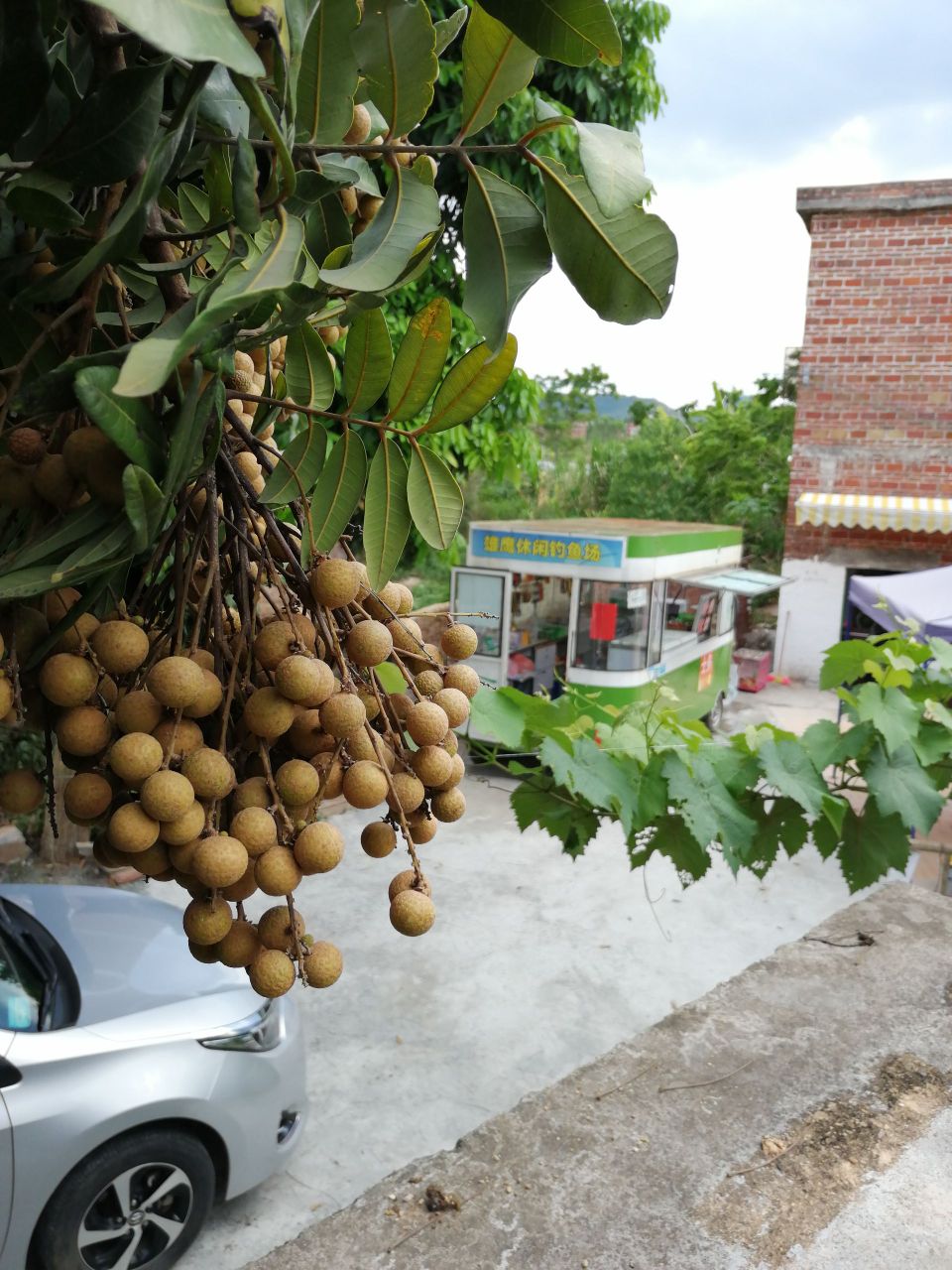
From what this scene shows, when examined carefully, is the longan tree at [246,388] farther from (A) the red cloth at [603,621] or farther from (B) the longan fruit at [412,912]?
(A) the red cloth at [603,621]

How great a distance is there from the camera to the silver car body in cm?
275

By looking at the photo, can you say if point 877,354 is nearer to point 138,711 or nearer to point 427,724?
point 427,724

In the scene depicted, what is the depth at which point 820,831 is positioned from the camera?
230 cm

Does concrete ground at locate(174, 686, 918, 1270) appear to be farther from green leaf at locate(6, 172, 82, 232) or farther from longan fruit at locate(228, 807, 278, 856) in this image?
green leaf at locate(6, 172, 82, 232)

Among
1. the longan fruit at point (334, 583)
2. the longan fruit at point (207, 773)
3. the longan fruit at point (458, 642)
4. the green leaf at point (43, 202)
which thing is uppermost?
the green leaf at point (43, 202)

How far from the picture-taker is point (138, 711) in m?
0.65

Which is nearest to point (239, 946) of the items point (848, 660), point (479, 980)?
point (848, 660)

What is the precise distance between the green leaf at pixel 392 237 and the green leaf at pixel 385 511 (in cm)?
17

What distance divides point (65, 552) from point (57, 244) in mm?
208

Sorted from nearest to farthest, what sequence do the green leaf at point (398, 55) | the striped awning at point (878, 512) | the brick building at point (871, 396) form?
the green leaf at point (398, 55)
the striped awning at point (878, 512)
the brick building at point (871, 396)

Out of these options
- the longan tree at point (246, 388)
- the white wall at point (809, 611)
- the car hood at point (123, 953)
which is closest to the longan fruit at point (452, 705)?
the longan tree at point (246, 388)

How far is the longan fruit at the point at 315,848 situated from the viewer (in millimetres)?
686

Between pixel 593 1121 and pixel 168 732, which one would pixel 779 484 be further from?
pixel 168 732

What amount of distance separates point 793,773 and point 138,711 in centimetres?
184
